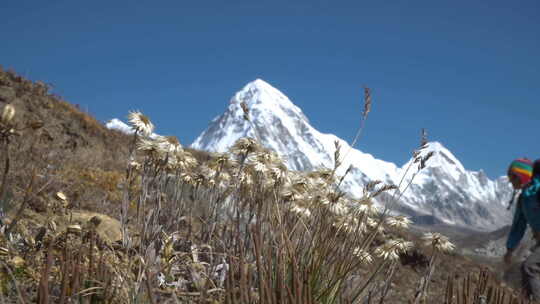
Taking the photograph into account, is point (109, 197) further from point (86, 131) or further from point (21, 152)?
point (86, 131)

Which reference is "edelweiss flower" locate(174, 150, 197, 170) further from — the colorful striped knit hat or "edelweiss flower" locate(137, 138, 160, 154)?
the colorful striped knit hat

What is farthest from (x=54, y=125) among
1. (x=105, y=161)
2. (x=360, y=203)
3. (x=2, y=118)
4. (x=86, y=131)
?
(x=2, y=118)

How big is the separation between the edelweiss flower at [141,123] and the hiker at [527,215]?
5307mm

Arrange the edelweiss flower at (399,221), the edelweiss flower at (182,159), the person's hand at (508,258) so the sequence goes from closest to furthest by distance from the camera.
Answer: the edelweiss flower at (182,159) → the edelweiss flower at (399,221) → the person's hand at (508,258)

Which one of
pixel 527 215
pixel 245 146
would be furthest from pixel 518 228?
pixel 245 146

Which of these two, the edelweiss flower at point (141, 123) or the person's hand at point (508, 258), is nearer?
the edelweiss flower at point (141, 123)

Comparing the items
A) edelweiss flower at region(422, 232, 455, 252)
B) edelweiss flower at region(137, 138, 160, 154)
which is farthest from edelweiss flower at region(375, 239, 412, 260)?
edelweiss flower at region(137, 138, 160, 154)

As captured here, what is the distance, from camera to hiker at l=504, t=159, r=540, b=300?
6086 mm

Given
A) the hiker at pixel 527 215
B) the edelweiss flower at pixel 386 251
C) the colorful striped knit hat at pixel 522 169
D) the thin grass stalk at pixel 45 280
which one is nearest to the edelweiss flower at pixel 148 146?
the edelweiss flower at pixel 386 251

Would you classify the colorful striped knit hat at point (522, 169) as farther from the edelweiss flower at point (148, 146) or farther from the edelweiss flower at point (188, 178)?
the edelweiss flower at point (148, 146)

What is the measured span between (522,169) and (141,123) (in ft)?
19.3

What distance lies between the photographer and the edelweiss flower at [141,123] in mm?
4273

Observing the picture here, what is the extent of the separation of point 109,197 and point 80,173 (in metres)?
1.51

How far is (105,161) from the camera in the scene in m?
13.7
